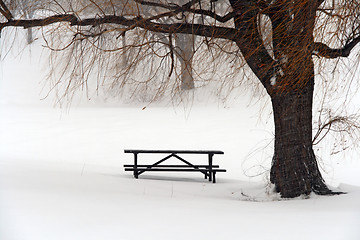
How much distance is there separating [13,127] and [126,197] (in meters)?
12.0

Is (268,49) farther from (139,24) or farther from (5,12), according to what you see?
(5,12)

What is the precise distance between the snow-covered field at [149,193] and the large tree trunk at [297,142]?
0.27 m

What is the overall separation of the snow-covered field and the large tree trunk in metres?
0.27

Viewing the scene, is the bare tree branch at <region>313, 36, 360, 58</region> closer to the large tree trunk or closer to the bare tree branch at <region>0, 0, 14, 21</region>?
the large tree trunk

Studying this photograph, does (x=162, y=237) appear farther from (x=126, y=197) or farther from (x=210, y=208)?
(x=126, y=197)

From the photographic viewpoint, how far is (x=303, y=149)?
7066mm

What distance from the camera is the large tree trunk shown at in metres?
7.00

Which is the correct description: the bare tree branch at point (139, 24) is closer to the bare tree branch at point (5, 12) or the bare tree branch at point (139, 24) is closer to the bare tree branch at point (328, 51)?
the bare tree branch at point (5, 12)

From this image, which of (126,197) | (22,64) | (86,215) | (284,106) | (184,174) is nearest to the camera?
(86,215)

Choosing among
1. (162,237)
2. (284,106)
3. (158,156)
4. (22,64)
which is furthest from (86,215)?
(22,64)

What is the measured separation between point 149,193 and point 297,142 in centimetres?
215

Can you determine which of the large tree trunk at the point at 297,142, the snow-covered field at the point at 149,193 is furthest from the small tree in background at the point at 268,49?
the snow-covered field at the point at 149,193

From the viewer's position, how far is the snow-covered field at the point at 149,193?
4930 mm

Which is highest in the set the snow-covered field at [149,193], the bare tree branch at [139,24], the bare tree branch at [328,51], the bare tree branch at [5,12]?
the bare tree branch at [5,12]
